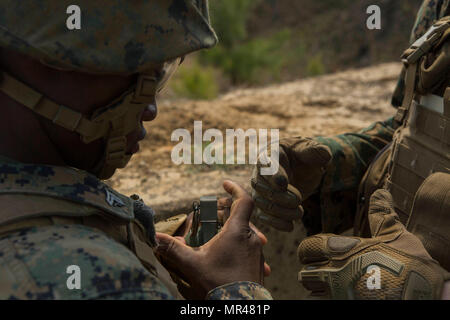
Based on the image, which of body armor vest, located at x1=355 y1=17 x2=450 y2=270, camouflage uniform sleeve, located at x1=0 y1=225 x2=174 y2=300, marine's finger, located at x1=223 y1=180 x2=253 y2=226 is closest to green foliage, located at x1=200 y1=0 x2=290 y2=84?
body armor vest, located at x1=355 y1=17 x2=450 y2=270

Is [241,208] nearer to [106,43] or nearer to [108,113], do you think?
[108,113]

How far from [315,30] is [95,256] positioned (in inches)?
616

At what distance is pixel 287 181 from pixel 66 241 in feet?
3.51

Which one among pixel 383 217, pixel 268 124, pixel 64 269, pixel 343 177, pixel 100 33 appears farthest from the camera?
pixel 268 124

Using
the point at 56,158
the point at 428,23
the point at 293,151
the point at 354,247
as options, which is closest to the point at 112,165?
the point at 56,158

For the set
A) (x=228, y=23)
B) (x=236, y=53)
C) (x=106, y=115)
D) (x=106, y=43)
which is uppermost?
(x=228, y=23)

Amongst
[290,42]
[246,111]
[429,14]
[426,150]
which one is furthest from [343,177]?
[290,42]

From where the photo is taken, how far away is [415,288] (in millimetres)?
1343

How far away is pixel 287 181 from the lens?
189cm

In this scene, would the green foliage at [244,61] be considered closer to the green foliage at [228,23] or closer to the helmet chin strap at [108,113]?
the green foliage at [228,23]

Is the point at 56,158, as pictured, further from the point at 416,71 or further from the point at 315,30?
the point at 315,30

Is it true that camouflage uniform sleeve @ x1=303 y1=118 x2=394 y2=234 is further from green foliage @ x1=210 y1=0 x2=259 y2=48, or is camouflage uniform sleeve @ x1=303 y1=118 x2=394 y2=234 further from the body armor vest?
green foliage @ x1=210 y1=0 x2=259 y2=48

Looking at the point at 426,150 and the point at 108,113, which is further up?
the point at 108,113

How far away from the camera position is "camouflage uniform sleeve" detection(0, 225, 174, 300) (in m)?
0.89
